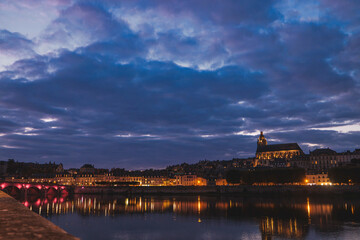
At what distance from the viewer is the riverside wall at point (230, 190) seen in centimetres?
8419

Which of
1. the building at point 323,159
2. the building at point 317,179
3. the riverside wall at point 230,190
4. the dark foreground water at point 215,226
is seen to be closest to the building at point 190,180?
the riverside wall at point 230,190

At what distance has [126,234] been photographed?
34.3 meters

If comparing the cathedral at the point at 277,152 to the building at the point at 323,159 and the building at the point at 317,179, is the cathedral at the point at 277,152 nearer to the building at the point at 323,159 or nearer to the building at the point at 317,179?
the building at the point at 323,159

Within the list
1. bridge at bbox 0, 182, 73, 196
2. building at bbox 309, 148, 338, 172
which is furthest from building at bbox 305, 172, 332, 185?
bridge at bbox 0, 182, 73, 196

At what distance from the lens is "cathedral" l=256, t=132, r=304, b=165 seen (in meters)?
173

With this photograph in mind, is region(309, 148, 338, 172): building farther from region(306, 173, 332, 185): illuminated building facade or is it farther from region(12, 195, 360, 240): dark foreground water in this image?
region(12, 195, 360, 240): dark foreground water

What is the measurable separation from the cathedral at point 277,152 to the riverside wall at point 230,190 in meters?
82.0

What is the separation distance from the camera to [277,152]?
7047 inches

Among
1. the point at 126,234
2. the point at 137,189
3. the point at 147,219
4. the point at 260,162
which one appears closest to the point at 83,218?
the point at 147,219

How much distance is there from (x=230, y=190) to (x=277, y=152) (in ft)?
291

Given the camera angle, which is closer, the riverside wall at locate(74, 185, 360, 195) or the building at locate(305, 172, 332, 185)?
the riverside wall at locate(74, 185, 360, 195)

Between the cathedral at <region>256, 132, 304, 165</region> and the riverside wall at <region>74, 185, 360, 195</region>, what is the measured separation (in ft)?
269

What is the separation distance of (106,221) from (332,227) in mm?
28032

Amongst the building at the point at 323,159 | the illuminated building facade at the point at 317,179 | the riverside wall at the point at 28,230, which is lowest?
the illuminated building facade at the point at 317,179
